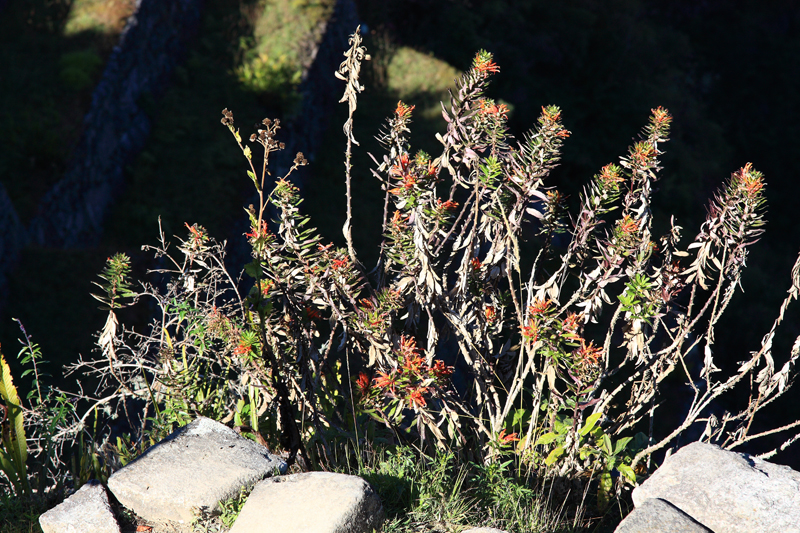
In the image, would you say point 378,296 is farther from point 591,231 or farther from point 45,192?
point 45,192

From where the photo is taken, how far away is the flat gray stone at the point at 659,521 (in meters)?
2.22

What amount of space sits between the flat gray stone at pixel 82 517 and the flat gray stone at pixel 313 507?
539 mm

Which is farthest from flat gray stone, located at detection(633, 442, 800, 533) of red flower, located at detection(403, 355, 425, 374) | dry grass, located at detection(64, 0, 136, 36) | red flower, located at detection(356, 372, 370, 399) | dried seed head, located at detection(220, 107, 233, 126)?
dry grass, located at detection(64, 0, 136, 36)

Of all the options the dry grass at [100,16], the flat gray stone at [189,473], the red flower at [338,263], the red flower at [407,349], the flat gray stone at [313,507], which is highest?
the dry grass at [100,16]

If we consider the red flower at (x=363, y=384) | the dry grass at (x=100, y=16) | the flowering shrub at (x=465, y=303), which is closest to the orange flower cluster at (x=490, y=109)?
the flowering shrub at (x=465, y=303)

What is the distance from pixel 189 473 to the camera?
2.51 m

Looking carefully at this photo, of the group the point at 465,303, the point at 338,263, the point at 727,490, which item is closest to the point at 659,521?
the point at 727,490

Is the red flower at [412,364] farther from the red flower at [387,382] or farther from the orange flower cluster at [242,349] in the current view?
the orange flower cluster at [242,349]

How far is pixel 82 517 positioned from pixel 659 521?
2.14 metres

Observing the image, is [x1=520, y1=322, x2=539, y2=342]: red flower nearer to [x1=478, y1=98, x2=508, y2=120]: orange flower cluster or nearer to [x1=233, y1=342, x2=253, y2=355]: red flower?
[x1=478, y1=98, x2=508, y2=120]: orange flower cluster

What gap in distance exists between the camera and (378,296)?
2678mm

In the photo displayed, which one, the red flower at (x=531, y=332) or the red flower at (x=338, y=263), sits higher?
the red flower at (x=338, y=263)

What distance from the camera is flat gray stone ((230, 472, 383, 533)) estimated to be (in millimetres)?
2162

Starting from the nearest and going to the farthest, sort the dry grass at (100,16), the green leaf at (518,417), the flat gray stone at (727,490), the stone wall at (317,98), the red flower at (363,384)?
the flat gray stone at (727,490) < the red flower at (363,384) < the green leaf at (518,417) < the dry grass at (100,16) < the stone wall at (317,98)
